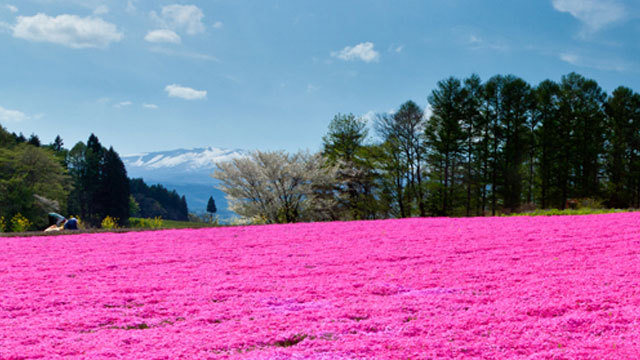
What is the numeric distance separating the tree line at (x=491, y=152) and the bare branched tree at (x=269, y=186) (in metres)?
4.86

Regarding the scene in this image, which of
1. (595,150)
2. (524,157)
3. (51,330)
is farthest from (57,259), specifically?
(595,150)

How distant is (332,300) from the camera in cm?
619

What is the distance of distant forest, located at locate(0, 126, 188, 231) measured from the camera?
4600cm

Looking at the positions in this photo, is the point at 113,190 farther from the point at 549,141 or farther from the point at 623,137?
the point at 623,137

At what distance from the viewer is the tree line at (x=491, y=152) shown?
40656 millimetres

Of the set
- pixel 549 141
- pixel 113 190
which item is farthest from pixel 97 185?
pixel 549 141

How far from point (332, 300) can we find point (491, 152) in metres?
41.8

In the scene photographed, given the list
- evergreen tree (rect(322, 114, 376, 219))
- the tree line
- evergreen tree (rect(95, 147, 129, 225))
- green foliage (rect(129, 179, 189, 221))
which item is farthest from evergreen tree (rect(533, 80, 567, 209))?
green foliage (rect(129, 179, 189, 221))

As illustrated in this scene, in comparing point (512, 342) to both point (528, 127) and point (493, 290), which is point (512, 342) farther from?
point (528, 127)

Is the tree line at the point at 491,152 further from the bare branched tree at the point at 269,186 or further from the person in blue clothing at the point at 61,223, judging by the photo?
the person in blue clothing at the point at 61,223

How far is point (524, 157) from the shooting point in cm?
4562

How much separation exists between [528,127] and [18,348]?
4862cm

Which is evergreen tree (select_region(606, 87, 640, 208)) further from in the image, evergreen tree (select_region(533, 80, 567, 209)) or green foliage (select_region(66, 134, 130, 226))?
green foliage (select_region(66, 134, 130, 226))

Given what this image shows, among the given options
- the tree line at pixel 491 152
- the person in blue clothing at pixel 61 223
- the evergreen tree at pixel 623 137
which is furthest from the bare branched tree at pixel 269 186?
the evergreen tree at pixel 623 137
